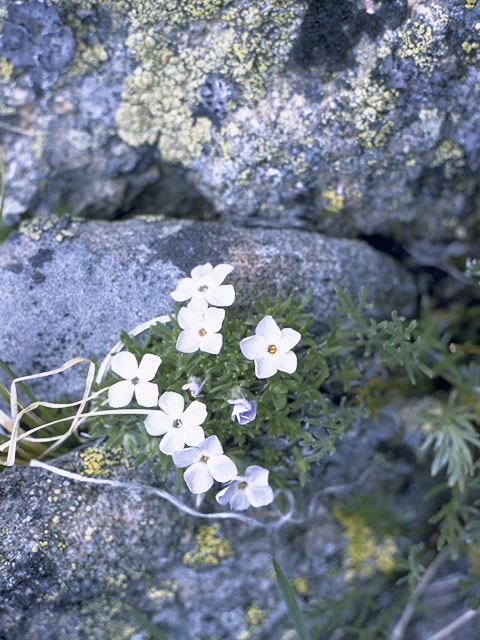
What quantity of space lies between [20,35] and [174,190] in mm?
971

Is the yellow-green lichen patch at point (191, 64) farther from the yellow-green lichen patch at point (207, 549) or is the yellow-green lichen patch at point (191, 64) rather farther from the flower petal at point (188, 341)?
the yellow-green lichen patch at point (207, 549)

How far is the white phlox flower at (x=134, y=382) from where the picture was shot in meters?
2.27

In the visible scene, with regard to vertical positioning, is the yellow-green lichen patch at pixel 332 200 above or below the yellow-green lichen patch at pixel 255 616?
above

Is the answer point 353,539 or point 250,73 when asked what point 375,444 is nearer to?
point 353,539

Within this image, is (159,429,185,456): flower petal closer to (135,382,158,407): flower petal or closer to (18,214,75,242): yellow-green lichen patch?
(135,382,158,407): flower petal

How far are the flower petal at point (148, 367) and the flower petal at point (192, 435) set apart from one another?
0.24 metres

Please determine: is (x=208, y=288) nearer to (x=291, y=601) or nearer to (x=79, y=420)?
(x=79, y=420)

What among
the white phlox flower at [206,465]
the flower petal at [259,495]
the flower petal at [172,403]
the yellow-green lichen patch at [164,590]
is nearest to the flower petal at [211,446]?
the white phlox flower at [206,465]

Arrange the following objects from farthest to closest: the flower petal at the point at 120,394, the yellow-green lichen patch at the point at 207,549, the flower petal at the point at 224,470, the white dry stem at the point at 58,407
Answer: the yellow-green lichen patch at the point at 207,549, the white dry stem at the point at 58,407, the flower petal at the point at 120,394, the flower petal at the point at 224,470

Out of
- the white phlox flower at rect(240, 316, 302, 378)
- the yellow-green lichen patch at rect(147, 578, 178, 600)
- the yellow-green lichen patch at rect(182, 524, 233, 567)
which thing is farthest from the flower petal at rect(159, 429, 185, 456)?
the yellow-green lichen patch at rect(147, 578, 178, 600)

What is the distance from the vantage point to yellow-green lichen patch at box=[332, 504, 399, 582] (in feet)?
10.6

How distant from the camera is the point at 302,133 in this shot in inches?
111

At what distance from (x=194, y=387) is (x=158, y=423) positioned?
0.19 m

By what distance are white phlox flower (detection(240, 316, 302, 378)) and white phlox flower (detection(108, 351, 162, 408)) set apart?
0.35m
